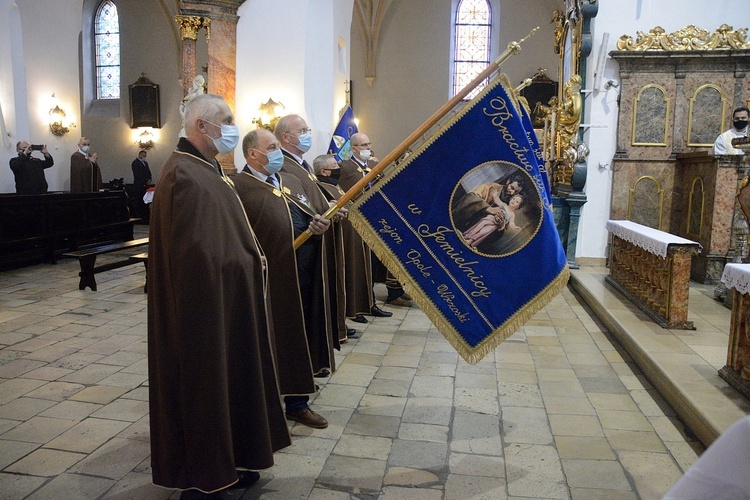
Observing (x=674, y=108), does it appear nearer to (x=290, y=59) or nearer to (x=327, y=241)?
(x=290, y=59)

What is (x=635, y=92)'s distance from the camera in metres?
8.48

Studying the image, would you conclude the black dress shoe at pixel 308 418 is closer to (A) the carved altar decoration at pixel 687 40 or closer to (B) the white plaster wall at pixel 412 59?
(A) the carved altar decoration at pixel 687 40

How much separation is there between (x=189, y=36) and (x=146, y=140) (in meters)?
7.56

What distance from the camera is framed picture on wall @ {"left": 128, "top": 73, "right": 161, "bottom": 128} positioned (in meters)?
17.1

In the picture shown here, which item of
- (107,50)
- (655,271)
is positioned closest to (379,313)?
(655,271)

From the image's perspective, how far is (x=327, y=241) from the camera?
14.0ft

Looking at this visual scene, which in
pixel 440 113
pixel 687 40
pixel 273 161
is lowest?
pixel 273 161

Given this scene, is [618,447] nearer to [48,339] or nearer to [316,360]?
[316,360]

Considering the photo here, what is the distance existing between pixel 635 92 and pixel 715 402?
598 centimetres

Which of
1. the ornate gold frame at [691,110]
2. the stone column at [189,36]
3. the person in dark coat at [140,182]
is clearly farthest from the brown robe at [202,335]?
the person in dark coat at [140,182]

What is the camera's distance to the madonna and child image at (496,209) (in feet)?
10.6

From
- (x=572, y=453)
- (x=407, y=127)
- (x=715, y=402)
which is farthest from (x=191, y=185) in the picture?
(x=407, y=127)

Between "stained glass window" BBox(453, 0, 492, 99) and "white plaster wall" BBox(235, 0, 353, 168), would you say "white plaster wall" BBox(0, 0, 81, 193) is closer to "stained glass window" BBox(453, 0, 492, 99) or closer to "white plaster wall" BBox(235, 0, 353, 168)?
"white plaster wall" BBox(235, 0, 353, 168)

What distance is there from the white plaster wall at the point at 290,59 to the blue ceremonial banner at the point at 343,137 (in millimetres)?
2223
